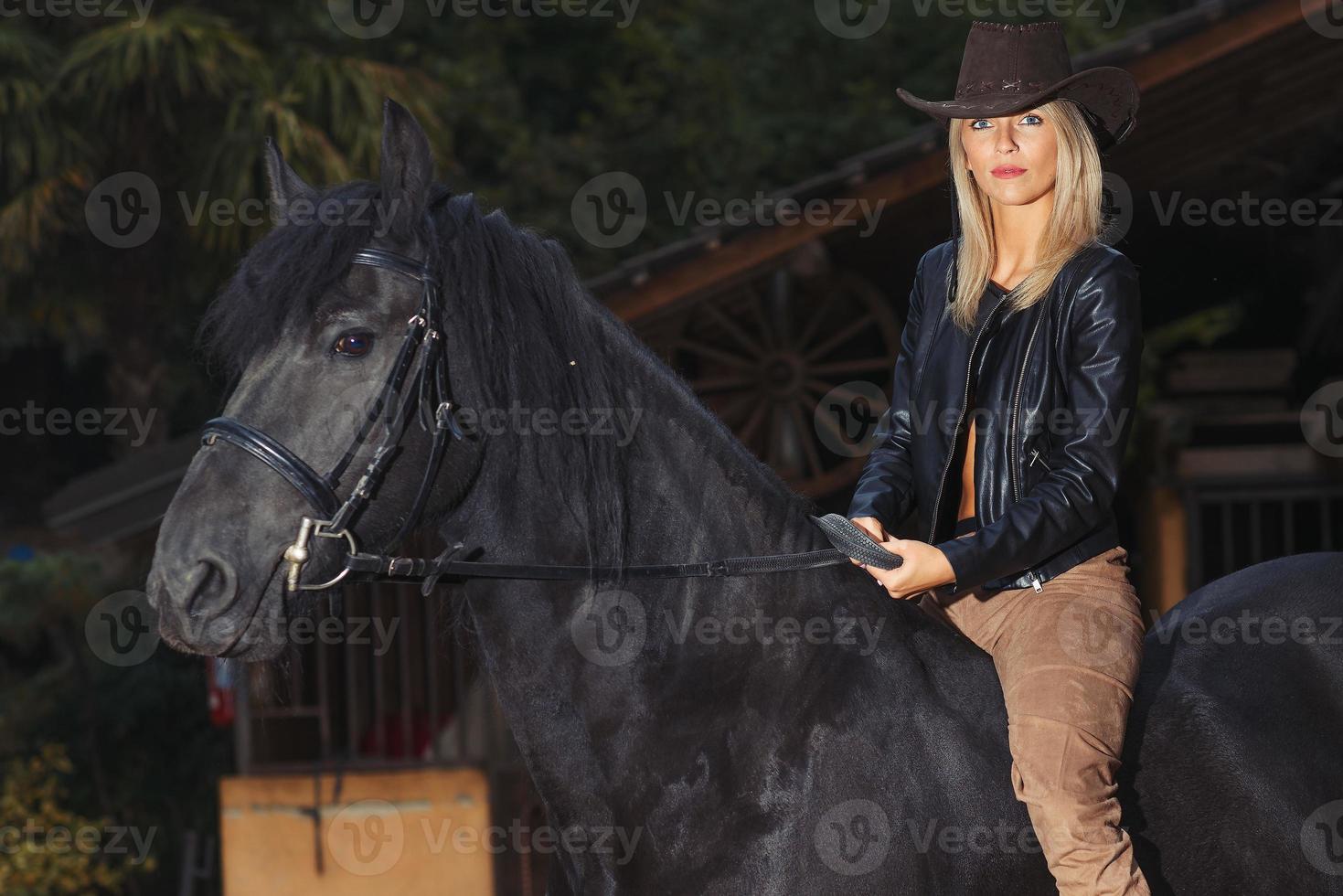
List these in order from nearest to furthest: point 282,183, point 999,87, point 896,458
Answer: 1. point 282,183
2. point 999,87
3. point 896,458

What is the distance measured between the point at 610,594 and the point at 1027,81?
48.8 inches

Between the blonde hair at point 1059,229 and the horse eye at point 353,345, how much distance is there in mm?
1109

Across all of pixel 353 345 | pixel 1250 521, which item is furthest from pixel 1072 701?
pixel 1250 521

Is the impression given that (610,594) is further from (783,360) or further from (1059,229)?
(783,360)

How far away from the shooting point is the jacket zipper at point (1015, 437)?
2.53 metres

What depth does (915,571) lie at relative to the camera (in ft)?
7.72

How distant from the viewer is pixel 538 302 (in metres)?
2.37

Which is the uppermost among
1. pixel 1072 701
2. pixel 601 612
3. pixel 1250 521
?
pixel 601 612

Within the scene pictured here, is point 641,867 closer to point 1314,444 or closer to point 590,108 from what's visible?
point 1314,444

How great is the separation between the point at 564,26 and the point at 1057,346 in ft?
45.6

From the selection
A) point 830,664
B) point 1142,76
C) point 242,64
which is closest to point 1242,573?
point 830,664

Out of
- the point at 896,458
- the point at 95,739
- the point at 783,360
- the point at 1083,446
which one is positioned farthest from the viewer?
the point at 95,739

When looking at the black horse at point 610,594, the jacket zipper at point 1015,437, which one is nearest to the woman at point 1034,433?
the jacket zipper at point 1015,437

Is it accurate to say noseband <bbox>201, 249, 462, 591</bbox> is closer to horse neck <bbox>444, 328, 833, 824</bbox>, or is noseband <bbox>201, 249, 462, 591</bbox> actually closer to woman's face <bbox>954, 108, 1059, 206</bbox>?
horse neck <bbox>444, 328, 833, 824</bbox>
